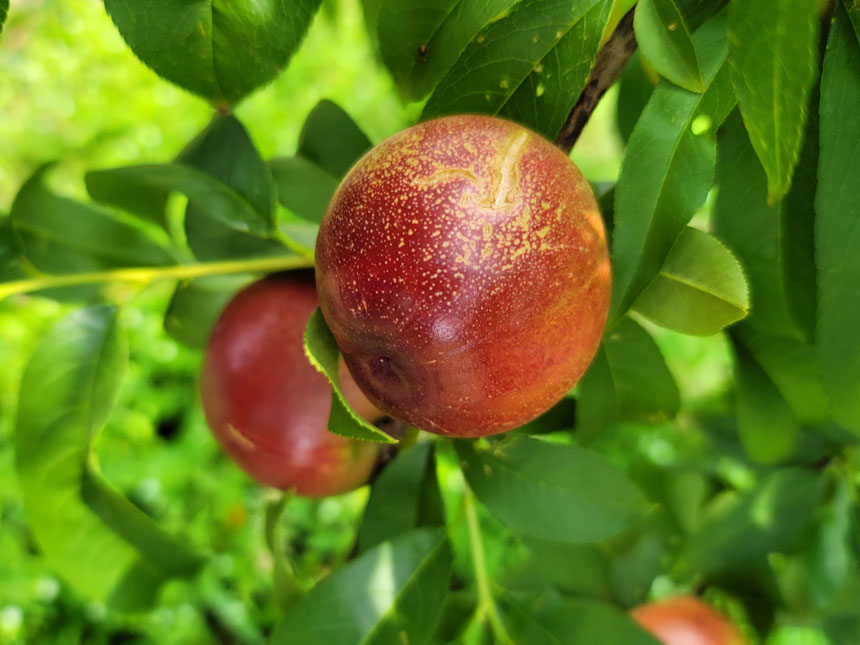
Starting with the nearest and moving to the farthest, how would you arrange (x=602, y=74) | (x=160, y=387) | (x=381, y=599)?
(x=602, y=74), (x=381, y=599), (x=160, y=387)

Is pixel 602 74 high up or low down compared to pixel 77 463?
up

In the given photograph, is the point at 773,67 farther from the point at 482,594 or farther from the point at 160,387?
the point at 160,387

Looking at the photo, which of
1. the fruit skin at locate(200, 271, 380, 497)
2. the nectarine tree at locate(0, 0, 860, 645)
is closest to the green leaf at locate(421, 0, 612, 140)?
the nectarine tree at locate(0, 0, 860, 645)

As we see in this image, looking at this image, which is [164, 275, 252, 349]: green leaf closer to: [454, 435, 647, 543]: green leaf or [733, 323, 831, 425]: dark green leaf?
[454, 435, 647, 543]: green leaf

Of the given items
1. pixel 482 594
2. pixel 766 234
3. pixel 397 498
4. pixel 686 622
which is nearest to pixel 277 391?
pixel 397 498

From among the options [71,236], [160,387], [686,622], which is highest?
[71,236]

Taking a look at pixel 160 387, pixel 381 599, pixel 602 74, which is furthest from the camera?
pixel 160 387
